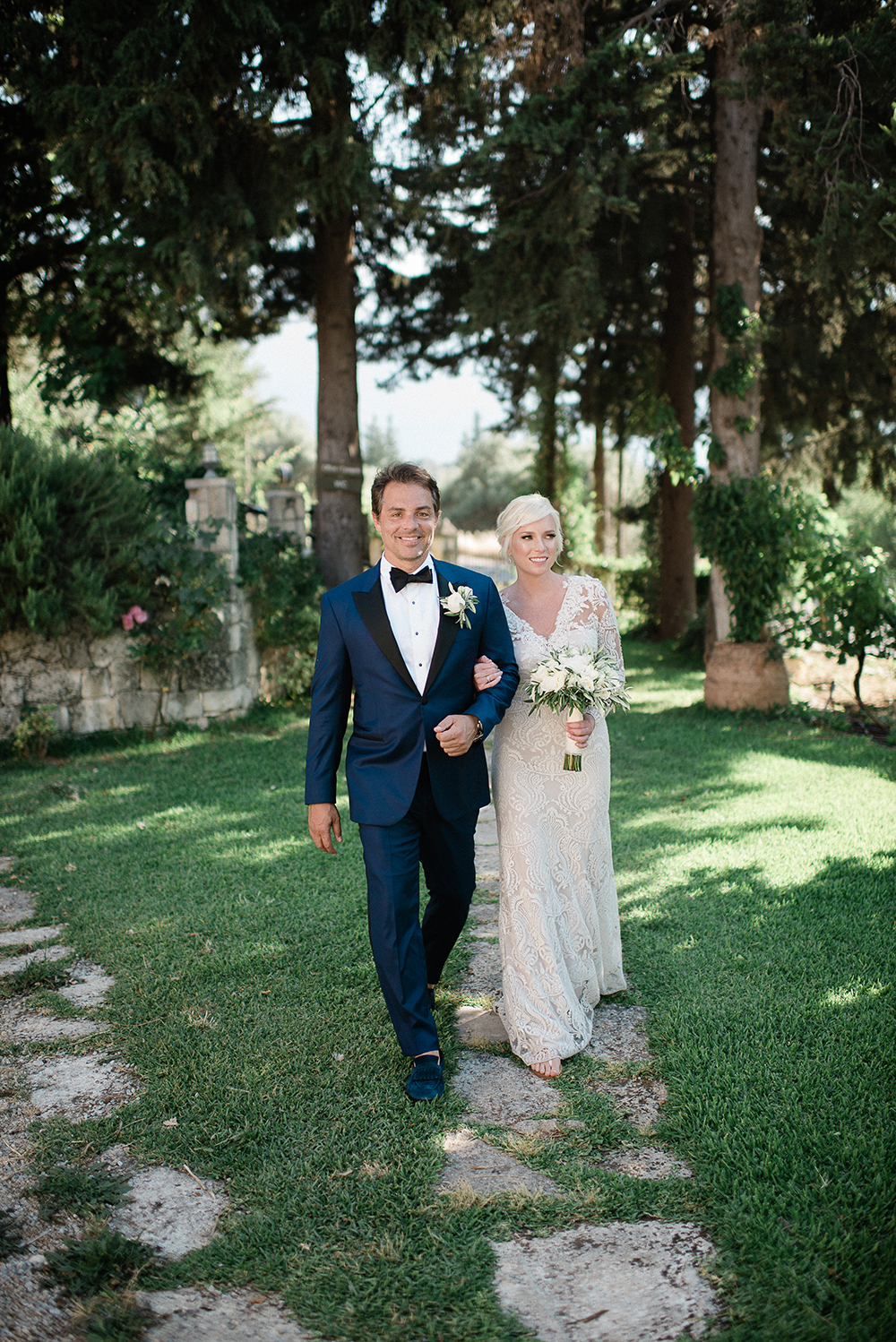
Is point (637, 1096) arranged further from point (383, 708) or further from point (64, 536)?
point (64, 536)

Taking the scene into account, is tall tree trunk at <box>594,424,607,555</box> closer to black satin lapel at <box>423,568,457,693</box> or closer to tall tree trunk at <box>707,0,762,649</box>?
tall tree trunk at <box>707,0,762,649</box>

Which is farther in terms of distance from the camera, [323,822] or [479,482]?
[479,482]

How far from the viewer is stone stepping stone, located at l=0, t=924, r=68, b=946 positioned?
4234 mm

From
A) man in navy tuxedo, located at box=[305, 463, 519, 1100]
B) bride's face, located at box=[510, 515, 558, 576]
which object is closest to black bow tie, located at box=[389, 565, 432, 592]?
man in navy tuxedo, located at box=[305, 463, 519, 1100]

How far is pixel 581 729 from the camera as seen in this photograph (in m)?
3.21

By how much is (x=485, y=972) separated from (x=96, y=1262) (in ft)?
6.77

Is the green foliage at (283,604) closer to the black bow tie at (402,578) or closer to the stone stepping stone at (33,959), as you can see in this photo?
the stone stepping stone at (33,959)

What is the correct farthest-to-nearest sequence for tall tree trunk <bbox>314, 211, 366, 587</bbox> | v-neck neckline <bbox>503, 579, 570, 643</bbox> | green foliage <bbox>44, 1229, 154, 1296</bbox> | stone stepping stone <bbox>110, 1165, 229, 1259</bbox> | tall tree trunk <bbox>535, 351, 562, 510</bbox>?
tall tree trunk <bbox>535, 351, 562, 510</bbox> → tall tree trunk <bbox>314, 211, 366, 587</bbox> → v-neck neckline <bbox>503, 579, 570, 643</bbox> → stone stepping stone <bbox>110, 1165, 229, 1259</bbox> → green foliage <bbox>44, 1229, 154, 1296</bbox>

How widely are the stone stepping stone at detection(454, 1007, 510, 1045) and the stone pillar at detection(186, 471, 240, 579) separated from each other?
624cm

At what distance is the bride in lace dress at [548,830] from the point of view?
3.23 m

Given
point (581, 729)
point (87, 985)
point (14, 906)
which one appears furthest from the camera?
point (14, 906)

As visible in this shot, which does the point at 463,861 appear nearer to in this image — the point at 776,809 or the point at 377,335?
the point at 776,809

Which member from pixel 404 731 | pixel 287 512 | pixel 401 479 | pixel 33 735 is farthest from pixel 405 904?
pixel 287 512

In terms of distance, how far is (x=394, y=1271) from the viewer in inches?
86.7
